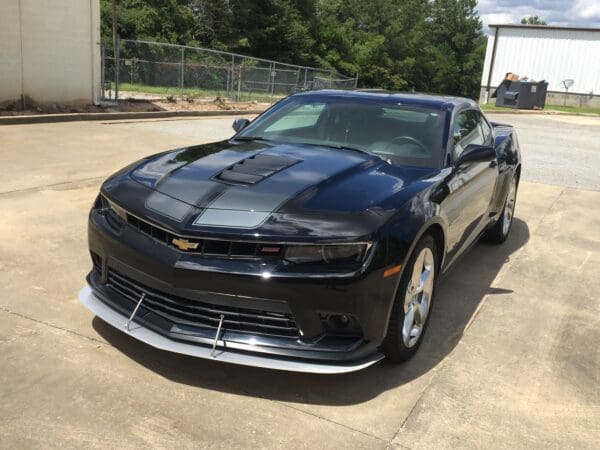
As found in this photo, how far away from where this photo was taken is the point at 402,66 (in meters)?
62.4

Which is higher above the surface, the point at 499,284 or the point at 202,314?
the point at 202,314

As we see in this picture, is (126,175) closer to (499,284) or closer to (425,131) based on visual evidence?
(425,131)

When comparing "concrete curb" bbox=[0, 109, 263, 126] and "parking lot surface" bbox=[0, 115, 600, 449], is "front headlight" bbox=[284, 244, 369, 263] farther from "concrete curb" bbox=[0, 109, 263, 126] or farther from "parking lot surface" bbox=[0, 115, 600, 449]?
"concrete curb" bbox=[0, 109, 263, 126]

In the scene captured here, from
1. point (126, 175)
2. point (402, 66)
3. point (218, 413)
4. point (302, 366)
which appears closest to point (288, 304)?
point (302, 366)

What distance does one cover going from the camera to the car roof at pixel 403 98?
15.0 feet

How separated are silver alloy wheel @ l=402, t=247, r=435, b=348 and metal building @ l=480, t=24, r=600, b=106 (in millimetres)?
42834

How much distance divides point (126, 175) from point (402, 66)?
62.1 meters

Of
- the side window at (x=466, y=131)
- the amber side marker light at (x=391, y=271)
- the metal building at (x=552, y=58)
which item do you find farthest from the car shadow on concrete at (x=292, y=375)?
the metal building at (x=552, y=58)

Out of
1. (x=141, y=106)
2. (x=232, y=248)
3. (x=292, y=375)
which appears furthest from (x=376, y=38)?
(x=232, y=248)

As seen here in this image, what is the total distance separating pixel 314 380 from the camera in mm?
3219

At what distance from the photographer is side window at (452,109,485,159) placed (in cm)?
441

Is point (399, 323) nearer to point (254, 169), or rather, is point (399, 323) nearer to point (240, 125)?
point (254, 169)

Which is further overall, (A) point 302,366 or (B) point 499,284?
(B) point 499,284

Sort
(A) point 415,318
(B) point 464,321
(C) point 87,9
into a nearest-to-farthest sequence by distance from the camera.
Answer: (A) point 415,318 < (B) point 464,321 < (C) point 87,9
